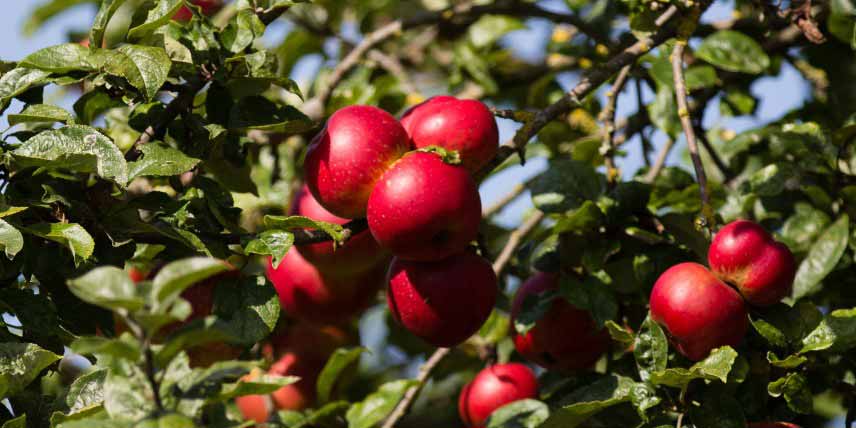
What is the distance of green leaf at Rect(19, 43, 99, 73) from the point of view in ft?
3.81

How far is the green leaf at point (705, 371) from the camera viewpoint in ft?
3.77

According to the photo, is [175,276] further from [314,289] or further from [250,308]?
[314,289]

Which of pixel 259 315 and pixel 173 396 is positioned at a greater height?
pixel 173 396

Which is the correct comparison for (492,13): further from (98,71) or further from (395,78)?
(98,71)

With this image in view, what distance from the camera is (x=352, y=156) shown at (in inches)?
48.8

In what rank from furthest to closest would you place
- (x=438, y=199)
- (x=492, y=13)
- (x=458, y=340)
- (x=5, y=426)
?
(x=492, y=13)
(x=458, y=340)
(x=438, y=199)
(x=5, y=426)

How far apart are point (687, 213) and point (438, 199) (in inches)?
21.6

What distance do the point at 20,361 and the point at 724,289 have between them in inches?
32.5

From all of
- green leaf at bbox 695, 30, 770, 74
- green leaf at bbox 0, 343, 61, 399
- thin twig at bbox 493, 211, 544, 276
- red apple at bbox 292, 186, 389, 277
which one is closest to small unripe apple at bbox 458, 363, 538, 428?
thin twig at bbox 493, 211, 544, 276

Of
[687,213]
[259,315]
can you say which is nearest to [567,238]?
[687,213]

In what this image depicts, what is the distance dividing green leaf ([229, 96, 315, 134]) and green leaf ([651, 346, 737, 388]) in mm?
554

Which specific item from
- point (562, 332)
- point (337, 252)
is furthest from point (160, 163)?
point (562, 332)

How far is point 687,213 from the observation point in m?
1.54

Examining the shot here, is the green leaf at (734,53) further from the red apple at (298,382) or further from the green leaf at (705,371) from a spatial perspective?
the red apple at (298,382)
